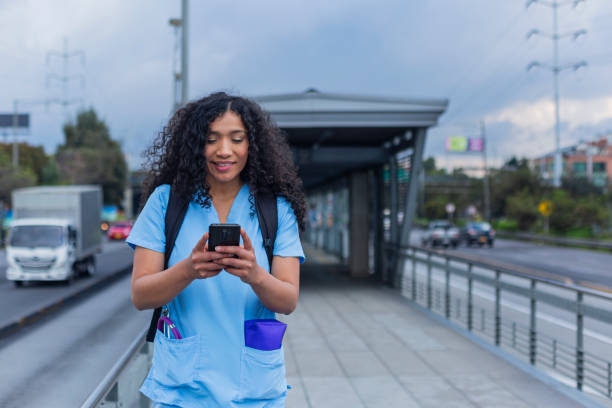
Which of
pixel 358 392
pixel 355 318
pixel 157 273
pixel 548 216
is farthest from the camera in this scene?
pixel 548 216

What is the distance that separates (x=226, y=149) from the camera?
6.35 feet

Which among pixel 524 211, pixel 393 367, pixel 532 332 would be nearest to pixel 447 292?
pixel 532 332

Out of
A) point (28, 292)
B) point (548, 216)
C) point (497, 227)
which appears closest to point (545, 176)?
point (497, 227)

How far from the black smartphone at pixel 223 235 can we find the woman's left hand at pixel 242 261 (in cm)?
1

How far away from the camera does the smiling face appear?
6.34 feet

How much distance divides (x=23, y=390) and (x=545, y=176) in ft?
148

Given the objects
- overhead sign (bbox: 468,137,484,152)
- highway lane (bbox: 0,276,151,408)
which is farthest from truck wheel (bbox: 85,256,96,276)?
overhead sign (bbox: 468,137,484,152)

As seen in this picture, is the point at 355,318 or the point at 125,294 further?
the point at 125,294

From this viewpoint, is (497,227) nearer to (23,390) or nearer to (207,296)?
(23,390)

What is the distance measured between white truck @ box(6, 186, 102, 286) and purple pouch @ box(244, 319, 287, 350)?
17.3 m

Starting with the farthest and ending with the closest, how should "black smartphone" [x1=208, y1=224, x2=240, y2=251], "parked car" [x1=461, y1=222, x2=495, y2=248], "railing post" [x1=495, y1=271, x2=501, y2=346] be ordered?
"parked car" [x1=461, y1=222, x2=495, y2=248]
"railing post" [x1=495, y1=271, x2=501, y2=346]
"black smartphone" [x1=208, y1=224, x2=240, y2=251]

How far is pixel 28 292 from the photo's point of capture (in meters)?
17.1

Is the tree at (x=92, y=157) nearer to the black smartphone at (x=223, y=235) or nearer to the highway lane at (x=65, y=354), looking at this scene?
the highway lane at (x=65, y=354)

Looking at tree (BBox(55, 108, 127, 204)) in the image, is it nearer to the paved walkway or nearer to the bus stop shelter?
the bus stop shelter
